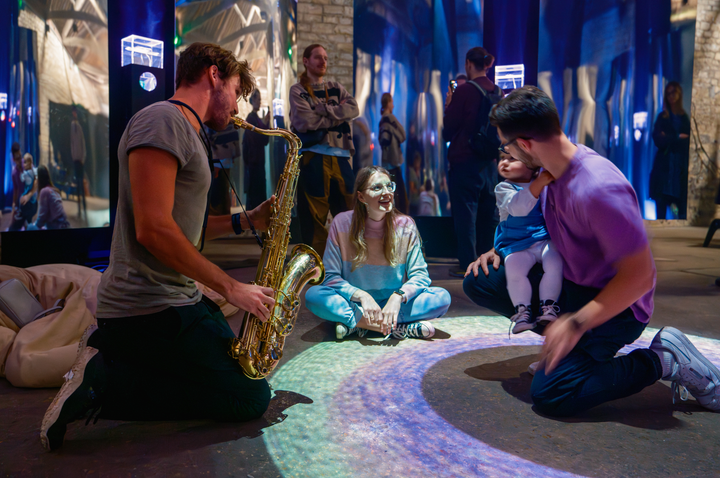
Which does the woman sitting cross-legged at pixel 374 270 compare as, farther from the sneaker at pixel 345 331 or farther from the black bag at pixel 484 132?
the black bag at pixel 484 132

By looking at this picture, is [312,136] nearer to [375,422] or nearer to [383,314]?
[383,314]

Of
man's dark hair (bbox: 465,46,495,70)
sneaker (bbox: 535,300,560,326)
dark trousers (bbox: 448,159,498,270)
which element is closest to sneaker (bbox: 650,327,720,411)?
sneaker (bbox: 535,300,560,326)

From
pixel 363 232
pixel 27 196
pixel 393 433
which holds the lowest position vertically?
pixel 393 433

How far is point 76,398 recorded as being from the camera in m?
1.71

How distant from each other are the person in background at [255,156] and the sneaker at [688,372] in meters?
3.81

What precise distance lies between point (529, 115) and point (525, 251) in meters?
0.70

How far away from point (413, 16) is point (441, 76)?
0.85 metres

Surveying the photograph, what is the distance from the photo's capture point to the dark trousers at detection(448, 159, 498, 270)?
4.98 metres

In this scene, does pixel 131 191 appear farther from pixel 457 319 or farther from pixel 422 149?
pixel 422 149

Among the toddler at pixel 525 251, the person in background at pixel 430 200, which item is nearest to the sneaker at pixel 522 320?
the toddler at pixel 525 251

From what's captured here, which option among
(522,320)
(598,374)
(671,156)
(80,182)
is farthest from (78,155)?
(671,156)

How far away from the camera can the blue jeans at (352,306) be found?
2947mm

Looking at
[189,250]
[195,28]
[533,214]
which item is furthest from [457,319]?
[195,28]

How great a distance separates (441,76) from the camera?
6.52 meters
